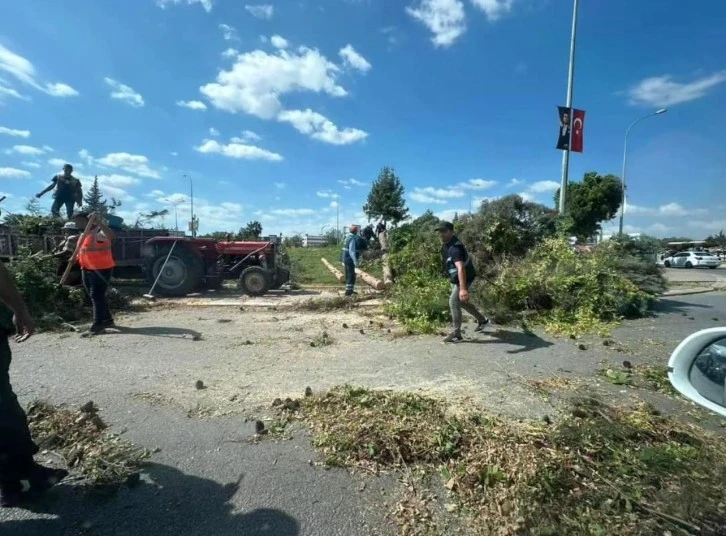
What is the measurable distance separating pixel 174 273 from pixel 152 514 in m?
9.22

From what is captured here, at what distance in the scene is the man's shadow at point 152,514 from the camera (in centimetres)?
233

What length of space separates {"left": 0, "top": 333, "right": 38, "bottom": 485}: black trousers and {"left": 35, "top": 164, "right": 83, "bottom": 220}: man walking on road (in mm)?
10955

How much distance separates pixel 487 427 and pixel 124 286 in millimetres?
A: 11968

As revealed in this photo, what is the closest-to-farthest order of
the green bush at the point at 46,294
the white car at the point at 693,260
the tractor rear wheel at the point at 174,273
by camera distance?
the green bush at the point at 46,294
the tractor rear wheel at the point at 174,273
the white car at the point at 693,260

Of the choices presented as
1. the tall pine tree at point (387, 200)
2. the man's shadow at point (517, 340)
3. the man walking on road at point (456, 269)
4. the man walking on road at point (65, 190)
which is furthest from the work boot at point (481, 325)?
the tall pine tree at point (387, 200)

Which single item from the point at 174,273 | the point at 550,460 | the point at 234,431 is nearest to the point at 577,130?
the point at 174,273

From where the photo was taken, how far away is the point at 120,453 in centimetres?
299

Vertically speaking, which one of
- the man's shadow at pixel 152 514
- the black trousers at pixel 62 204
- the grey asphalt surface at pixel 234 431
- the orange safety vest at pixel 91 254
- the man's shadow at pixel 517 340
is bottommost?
the man's shadow at pixel 152 514

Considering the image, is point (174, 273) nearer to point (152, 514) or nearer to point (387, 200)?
point (152, 514)

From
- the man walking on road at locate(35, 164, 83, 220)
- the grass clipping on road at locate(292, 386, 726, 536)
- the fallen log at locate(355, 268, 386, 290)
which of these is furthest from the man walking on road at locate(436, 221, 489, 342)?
the man walking on road at locate(35, 164, 83, 220)

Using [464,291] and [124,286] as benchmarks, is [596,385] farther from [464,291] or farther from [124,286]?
[124,286]

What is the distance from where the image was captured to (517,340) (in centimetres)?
646

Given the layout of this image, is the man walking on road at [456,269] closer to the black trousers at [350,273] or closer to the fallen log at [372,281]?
the black trousers at [350,273]

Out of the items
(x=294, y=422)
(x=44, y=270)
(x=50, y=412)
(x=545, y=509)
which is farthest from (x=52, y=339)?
(x=545, y=509)
